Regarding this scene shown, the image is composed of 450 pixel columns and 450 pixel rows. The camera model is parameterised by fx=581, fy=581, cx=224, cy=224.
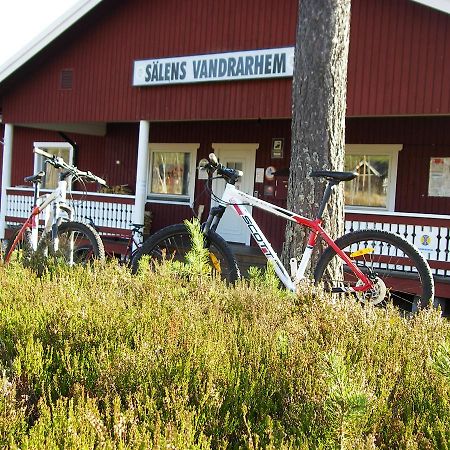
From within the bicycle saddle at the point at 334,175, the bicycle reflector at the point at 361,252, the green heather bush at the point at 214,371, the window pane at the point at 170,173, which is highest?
the window pane at the point at 170,173

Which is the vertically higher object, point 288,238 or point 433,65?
point 433,65

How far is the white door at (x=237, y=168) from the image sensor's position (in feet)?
43.1

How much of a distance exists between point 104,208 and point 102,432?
1121cm

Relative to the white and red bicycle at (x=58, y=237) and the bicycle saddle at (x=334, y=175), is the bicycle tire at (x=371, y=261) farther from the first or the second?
the white and red bicycle at (x=58, y=237)

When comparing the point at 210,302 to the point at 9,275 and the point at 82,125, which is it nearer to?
the point at 9,275

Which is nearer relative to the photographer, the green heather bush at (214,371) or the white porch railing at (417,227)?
the green heather bush at (214,371)

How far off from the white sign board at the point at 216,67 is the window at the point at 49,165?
16.5ft

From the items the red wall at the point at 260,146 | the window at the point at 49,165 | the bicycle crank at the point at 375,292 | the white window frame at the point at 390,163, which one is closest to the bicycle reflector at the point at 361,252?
the bicycle crank at the point at 375,292

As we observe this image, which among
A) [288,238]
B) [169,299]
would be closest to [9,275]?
[169,299]

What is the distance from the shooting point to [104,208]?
12602 millimetres

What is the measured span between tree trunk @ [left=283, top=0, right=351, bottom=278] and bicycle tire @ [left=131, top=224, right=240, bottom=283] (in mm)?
591

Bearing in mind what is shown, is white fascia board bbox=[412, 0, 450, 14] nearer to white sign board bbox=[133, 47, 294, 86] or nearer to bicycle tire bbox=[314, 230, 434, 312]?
white sign board bbox=[133, 47, 294, 86]

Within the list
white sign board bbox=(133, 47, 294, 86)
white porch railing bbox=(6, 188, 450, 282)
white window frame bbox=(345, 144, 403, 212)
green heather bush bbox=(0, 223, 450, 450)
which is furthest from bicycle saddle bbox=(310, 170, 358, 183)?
white window frame bbox=(345, 144, 403, 212)

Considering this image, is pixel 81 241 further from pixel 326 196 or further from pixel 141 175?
pixel 141 175
